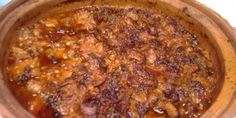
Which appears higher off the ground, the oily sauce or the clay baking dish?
the clay baking dish

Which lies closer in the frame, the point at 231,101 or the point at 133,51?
the point at 231,101

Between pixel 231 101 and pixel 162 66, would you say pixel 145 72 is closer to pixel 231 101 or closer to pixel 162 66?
pixel 162 66

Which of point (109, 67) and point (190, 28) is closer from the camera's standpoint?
point (109, 67)

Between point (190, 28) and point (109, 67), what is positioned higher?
point (190, 28)

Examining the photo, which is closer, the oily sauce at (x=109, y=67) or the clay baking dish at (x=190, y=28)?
the clay baking dish at (x=190, y=28)

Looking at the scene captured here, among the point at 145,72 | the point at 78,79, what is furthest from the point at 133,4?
the point at 78,79
